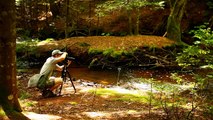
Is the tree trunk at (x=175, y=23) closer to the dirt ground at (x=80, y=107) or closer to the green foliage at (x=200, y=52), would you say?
the dirt ground at (x=80, y=107)

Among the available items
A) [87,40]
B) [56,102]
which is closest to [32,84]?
[56,102]

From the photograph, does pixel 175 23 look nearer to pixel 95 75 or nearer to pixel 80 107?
pixel 95 75

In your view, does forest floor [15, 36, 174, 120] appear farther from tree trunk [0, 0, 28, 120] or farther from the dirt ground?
tree trunk [0, 0, 28, 120]

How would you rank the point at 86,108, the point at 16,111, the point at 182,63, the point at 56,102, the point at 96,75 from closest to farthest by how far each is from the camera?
1. the point at 16,111
2. the point at 182,63
3. the point at 86,108
4. the point at 56,102
5. the point at 96,75

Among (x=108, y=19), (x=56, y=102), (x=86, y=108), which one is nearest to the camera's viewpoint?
(x=86, y=108)

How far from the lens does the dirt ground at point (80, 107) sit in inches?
267

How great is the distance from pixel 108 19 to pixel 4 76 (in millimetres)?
17585

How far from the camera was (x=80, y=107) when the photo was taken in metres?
8.41

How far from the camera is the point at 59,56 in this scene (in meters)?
9.58

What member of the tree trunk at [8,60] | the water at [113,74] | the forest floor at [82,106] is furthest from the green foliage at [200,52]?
the water at [113,74]

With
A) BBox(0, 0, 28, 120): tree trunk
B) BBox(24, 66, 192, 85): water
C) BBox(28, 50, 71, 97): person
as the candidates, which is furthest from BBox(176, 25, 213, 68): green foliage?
BBox(24, 66, 192, 85): water

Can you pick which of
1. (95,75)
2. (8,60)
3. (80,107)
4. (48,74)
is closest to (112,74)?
(95,75)

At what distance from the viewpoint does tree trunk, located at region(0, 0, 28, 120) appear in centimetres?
539

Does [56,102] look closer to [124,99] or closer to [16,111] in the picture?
[124,99]
